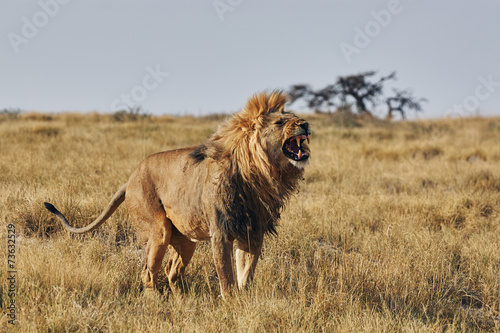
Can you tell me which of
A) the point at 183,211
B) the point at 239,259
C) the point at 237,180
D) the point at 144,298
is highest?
the point at 237,180

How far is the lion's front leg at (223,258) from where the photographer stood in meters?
3.35

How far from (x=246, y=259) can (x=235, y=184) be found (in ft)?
1.98

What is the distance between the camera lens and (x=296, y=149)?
10.8ft

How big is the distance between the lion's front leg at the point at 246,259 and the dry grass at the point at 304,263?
0.37ft

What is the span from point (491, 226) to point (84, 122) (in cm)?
1505

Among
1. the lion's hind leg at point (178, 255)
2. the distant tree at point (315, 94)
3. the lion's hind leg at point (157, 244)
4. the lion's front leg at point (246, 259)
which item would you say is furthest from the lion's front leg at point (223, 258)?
the distant tree at point (315, 94)

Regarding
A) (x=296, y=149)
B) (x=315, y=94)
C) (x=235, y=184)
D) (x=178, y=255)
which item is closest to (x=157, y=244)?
(x=178, y=255)

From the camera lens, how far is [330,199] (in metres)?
6.81

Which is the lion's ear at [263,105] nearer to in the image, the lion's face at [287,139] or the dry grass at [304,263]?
the lion's face at [287,139]

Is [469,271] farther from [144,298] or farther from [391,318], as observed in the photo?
[144,298]

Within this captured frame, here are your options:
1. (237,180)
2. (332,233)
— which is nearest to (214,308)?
(237,180)

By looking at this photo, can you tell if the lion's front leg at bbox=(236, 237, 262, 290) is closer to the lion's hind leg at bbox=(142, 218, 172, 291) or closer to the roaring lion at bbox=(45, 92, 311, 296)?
the roaring lion at bbox=(45, 92, 311, 296)

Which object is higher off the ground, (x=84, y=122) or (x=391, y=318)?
(x=84, y=122)

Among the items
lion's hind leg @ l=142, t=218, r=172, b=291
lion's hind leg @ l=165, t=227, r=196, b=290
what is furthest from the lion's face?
lion's hind leg @ l=165, t=227, r=196, b=290
